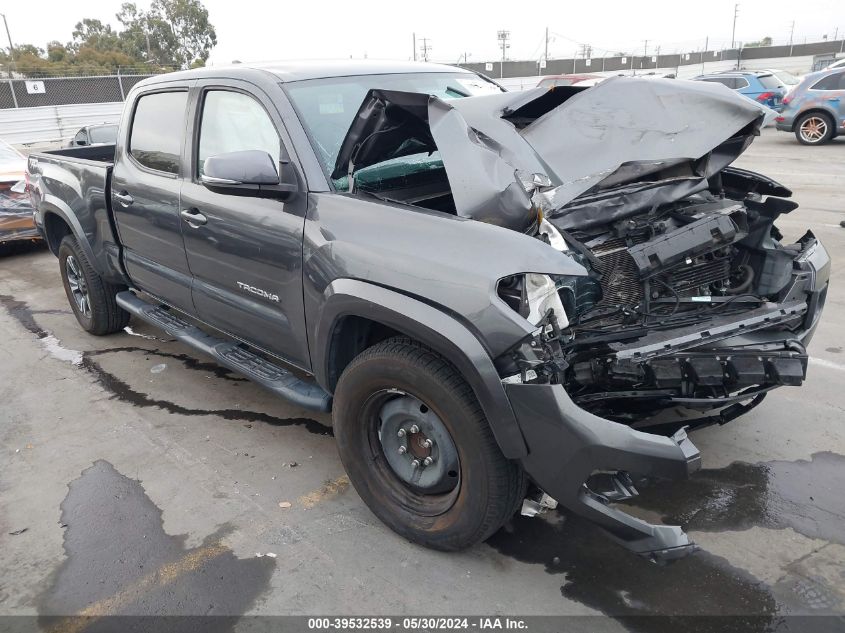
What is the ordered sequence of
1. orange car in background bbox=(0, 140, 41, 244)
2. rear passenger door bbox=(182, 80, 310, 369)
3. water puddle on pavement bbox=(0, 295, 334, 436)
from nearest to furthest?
rear passenger door bbox=(182, 80, 310, 369) → water puddle on pavement bbox=(0, 295, 334, 436) → orange car in background bbox=(0, 140, 41, 244)

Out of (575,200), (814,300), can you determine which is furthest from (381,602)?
(814,300)

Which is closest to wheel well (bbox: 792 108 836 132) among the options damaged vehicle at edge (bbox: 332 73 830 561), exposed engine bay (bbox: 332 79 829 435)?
damaged vehicle at edge (bbox: 332 73 830 561)

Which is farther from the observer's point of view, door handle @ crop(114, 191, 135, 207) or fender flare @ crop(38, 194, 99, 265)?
fender flare @ crop(38, 194, 99, 265)

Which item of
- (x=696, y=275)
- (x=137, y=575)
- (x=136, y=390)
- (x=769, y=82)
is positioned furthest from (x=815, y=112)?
(x=137, y=575)

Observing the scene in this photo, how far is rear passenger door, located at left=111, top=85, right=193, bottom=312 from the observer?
394 cm

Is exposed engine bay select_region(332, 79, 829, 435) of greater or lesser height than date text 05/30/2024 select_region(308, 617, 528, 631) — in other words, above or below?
above

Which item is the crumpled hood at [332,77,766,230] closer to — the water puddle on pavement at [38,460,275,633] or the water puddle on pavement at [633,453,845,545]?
the water puddle on pavement at [633,453,845,545]

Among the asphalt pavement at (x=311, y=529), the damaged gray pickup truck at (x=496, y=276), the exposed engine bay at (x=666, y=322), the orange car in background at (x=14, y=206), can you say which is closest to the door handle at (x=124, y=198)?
the damaged gray pickup truck at (x=496, y=276)

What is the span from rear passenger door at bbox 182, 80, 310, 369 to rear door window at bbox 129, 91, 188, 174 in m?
0.21

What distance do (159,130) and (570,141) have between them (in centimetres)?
269

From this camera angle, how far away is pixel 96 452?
152 inches

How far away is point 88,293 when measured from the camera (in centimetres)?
541

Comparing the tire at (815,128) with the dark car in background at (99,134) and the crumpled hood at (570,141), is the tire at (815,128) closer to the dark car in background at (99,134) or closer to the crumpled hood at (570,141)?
the crumpled hood at (570,141)

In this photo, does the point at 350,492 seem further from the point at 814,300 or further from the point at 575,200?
the point at 814,300
